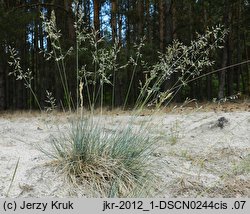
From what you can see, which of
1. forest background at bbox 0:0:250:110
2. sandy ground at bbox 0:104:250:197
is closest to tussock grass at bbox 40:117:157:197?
sandy ground at bbox 0:104:250:197

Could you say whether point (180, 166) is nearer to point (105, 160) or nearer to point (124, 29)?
point (105, 160)

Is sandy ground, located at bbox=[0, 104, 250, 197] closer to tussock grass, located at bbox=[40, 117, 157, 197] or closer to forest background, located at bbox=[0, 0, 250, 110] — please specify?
tussock grass, located at bbox=[40, 117, 157, 197]

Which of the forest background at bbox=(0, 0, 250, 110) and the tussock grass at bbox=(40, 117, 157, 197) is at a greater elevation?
the forest background at bbox=(0, 0, 250, 110)

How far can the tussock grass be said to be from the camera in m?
2.61

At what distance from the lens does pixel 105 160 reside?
2748 mm

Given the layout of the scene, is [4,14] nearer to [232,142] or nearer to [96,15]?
[96,15]

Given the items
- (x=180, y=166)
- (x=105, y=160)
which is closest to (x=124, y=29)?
(x=180, y=166)

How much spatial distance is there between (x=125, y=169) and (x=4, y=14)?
24.3 ft

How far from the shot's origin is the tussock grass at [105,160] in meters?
2.61

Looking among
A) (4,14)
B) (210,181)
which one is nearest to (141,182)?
(210,181)

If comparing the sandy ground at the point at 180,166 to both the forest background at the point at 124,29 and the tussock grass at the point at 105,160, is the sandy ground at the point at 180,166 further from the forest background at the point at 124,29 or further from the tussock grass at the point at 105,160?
the forest background at the point at 124,29

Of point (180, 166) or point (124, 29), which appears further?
point (124, 29)

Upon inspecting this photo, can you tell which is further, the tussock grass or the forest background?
the forest background

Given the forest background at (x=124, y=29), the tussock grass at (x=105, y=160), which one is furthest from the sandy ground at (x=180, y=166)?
the forest background at (x=124, y=29)
